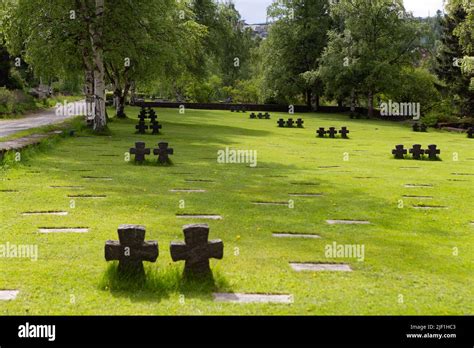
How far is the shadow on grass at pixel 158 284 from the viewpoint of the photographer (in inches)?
233

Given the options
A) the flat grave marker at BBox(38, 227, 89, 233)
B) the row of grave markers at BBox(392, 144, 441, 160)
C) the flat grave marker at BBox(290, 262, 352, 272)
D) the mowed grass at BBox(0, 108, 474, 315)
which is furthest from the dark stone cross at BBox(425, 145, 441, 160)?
the flat grave marker at BBox(38, 227, 89, 233)

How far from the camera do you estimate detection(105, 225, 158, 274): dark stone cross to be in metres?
6.24

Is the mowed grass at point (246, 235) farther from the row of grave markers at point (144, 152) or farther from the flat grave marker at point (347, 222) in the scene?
the row of grave markers at point (144, 152)

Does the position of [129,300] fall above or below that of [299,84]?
below

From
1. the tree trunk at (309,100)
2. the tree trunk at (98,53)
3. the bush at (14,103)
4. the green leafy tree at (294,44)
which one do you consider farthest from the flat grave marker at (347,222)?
the tree trunk at (309,100)

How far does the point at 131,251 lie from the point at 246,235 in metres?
2.73

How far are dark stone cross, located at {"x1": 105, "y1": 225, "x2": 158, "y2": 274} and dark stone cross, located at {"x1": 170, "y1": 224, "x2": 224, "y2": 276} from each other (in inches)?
11.4

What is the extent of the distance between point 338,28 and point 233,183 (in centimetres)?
5613

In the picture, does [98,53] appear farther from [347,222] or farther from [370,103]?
[370,103]
